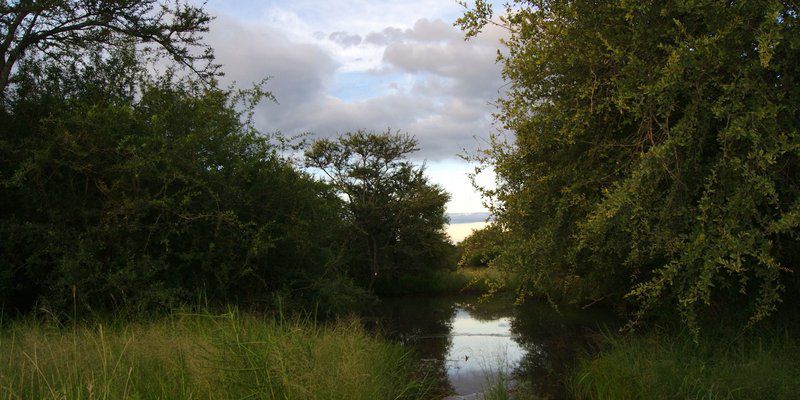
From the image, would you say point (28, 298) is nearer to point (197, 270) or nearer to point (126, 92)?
point (197, 270)

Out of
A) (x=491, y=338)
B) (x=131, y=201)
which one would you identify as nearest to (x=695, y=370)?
(x=131, y=201)

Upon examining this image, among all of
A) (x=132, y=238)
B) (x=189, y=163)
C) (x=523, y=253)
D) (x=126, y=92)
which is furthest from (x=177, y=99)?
(x=523, y=253)

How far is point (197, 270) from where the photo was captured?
1053 centimetres

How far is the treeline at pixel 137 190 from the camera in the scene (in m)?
9.17

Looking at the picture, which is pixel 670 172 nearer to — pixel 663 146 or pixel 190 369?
pixel 663 146

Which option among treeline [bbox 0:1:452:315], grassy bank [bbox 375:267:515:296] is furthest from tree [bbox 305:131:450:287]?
treeline [bbox 0:1:452:315]

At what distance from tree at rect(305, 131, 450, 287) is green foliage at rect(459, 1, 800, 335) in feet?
67.8

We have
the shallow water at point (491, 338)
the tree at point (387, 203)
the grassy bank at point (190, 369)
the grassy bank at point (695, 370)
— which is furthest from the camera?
the tree at point (387, 203)

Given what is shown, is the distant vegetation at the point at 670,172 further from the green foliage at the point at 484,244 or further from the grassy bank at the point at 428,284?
the grassy bank at the point at 428,284

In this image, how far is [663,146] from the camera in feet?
20.0

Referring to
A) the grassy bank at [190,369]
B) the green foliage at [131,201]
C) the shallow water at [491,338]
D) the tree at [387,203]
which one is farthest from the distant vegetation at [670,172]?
the tree at [387,203]

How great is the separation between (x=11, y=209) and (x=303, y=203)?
500 cm

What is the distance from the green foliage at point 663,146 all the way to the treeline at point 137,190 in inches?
189

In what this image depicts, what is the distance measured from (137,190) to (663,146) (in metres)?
7.81
